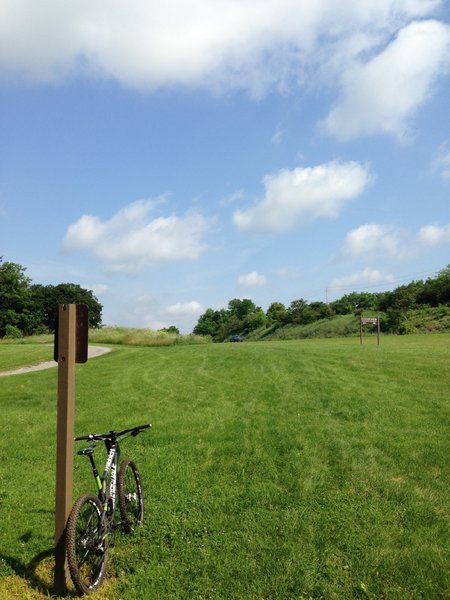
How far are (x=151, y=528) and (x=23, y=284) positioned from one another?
97.3m

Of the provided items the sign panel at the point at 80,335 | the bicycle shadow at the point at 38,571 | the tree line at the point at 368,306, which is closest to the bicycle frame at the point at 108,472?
the bicycle shadow at the point at 38,571

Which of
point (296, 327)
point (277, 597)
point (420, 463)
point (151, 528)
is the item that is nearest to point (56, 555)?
point (151, 528)

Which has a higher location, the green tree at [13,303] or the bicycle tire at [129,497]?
the green tree at [13,303]

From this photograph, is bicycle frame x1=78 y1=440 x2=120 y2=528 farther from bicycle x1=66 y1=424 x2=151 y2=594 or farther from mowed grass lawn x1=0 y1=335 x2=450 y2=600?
mowed grass lawn x1=0 y1=335 x2=450 y2=600

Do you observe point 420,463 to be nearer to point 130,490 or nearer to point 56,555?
point 130,490

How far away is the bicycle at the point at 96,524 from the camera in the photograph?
437cm

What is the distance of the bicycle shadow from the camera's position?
465 centimetres

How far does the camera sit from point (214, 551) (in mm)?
5168

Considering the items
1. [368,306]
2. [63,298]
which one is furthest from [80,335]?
[63,298]

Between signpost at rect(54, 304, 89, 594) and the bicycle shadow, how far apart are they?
481 millimetres

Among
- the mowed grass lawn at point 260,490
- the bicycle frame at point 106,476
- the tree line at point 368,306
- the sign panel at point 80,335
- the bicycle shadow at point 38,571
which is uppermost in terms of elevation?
the tree line at point 368,306

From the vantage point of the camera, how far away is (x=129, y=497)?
18.9ft

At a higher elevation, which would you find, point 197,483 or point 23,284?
point 23,284

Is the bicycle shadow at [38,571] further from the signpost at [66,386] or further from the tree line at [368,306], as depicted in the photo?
the tree line at [368,306]
